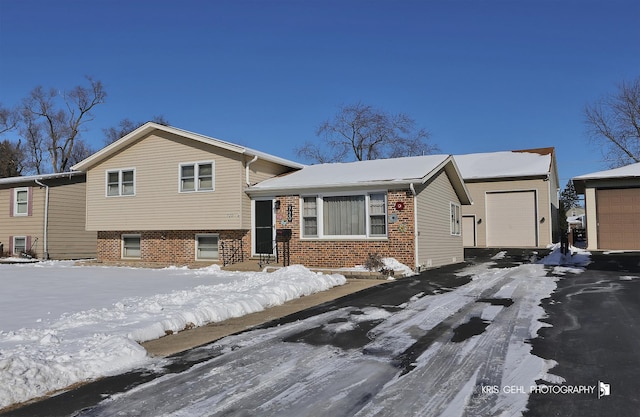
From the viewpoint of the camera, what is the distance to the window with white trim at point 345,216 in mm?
15336

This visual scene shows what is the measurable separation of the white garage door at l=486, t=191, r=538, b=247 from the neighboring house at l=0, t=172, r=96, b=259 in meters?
21.6

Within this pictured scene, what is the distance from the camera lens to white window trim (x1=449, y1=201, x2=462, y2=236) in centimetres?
1950

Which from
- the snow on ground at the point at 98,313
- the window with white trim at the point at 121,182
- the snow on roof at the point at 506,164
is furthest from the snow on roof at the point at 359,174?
the snow on roof at the point at 506,164

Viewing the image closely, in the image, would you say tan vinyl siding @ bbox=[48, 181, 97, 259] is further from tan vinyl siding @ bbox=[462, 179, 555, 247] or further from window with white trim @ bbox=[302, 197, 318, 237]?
tan vinyl siding @ bbox=[462, 179, 555, 247]

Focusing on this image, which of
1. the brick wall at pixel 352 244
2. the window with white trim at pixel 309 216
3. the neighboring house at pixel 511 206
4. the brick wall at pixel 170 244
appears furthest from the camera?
the neighboring house at pixel 511 206

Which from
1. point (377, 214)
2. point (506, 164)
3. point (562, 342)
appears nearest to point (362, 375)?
point (562, 342)

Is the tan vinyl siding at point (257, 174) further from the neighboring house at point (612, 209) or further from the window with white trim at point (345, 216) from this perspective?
the neighboring house at point (612, 209)

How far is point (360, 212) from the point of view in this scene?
1557 cm

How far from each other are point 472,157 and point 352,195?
19.3 m

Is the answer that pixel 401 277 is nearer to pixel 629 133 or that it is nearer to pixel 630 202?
pixel 630 202

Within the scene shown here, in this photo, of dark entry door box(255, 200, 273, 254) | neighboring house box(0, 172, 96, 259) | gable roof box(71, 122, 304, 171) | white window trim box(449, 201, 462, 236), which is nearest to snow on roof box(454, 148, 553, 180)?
white window trim box(449, 201, 462, 236)

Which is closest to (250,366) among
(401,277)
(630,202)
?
(401,277)

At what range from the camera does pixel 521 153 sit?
3097cm

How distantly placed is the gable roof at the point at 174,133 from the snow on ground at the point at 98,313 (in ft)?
16.2
